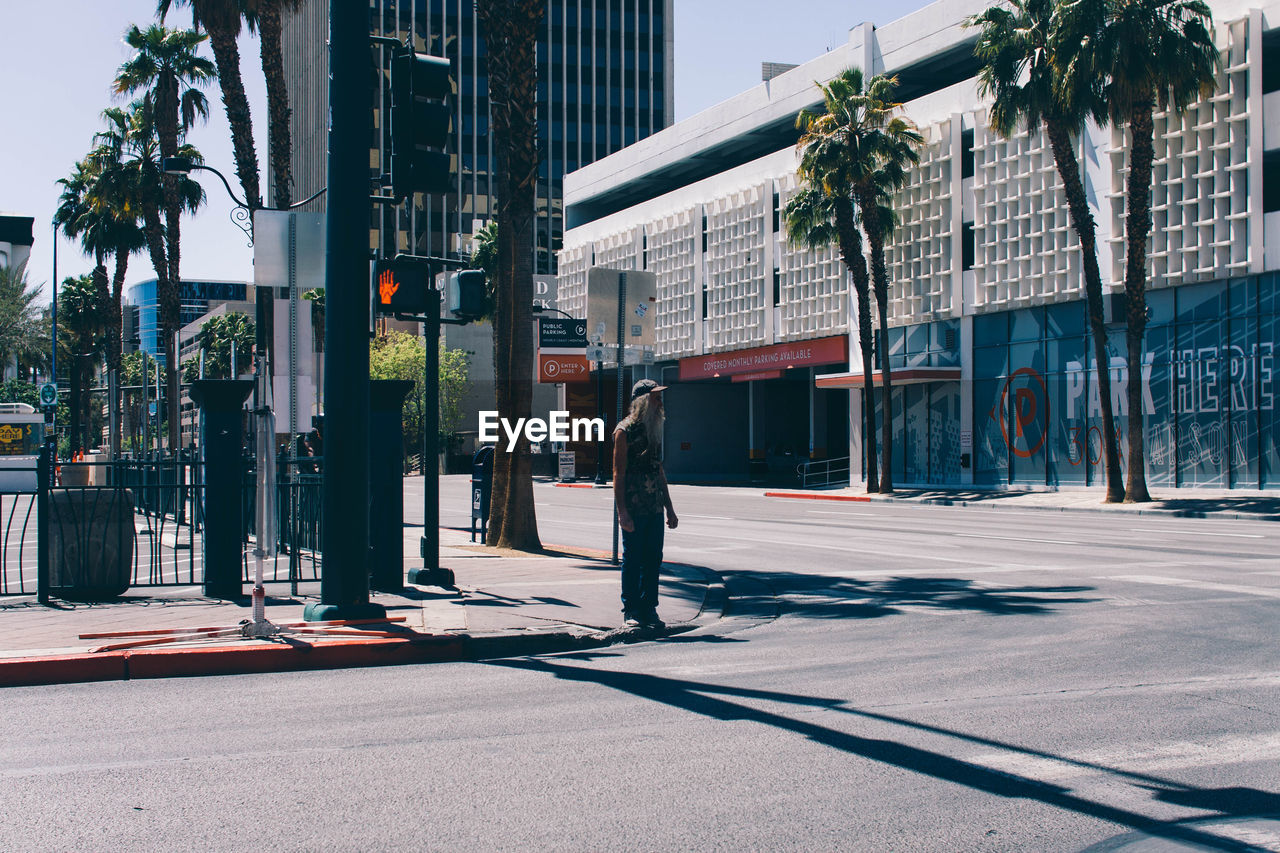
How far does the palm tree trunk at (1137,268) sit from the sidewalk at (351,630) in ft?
62.4

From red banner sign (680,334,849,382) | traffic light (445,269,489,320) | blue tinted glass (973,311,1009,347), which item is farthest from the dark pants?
red banner sign (680,334,849,382)

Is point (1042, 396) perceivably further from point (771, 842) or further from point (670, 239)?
point (771, 842)

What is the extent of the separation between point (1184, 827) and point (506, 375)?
11.8m

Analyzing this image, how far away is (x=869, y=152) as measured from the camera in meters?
35.0

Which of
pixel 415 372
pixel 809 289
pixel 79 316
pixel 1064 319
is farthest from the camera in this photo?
pixel 415 372

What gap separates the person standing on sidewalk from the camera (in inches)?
351

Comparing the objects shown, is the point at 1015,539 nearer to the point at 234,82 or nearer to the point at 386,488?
the point at 386,488

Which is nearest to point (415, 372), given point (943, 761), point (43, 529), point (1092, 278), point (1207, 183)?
point (1092, 278)

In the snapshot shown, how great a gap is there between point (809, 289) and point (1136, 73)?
61.5ft

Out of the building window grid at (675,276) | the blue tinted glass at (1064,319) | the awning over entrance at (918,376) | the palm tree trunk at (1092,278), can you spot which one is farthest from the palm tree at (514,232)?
the building window grid at (675,276)

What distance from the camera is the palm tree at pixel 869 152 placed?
115 ft

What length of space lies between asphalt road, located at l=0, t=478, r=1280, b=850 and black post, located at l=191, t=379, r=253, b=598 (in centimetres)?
321

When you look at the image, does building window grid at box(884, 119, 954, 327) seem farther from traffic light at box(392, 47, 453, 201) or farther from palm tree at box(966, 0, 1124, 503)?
traffic light at box(392, 47, 453, 201)

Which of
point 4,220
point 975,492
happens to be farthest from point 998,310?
point 4,220
